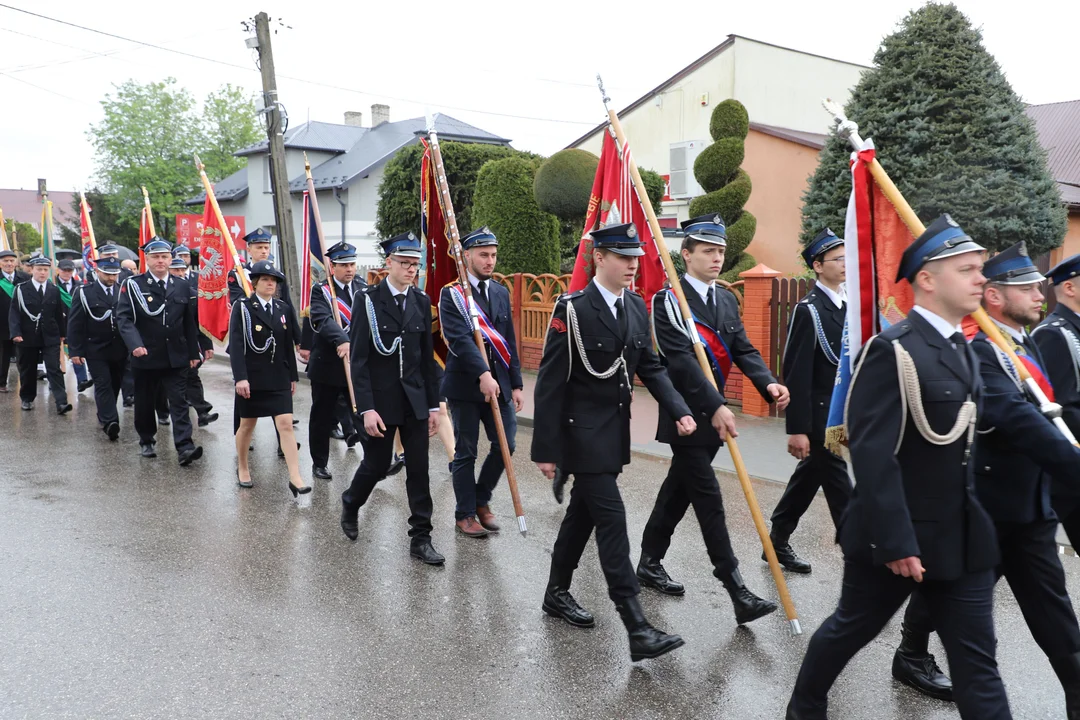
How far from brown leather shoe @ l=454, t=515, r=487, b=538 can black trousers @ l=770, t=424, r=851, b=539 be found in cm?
194

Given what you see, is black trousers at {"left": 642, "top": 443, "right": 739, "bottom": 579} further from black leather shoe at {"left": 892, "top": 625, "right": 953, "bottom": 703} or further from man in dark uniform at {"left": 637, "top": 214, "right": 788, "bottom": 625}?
black leather shoe at {"left": 892, "top": 625, "right": 953, "bottom": 703}

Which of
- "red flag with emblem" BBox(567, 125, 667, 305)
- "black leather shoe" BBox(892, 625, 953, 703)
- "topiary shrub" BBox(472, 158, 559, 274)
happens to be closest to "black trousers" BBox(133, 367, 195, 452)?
"red flag with emblem" BBox(567, 125, 667, 305)

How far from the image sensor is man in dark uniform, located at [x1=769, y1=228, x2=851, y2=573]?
16.8 feet

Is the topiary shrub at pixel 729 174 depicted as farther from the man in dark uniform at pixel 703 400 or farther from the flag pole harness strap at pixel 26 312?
the man in dark uniform at pixel 703 400

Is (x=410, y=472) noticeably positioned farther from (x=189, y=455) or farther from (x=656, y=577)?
(x=189, y=455)

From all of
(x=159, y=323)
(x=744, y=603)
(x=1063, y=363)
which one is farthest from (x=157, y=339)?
(x=1063, y=363)

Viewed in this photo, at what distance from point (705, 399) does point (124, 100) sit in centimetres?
6051

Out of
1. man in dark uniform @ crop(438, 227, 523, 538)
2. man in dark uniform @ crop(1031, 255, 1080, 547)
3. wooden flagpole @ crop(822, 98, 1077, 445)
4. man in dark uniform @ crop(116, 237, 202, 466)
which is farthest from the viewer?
man in dark uniform @ crop(116, 237, 202, 466)

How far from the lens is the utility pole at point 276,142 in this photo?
15227 mm

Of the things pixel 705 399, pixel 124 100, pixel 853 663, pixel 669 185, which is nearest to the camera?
pixel 853 663

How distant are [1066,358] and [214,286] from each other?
8.93 meters

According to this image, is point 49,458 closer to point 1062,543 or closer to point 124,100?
point 1062,543

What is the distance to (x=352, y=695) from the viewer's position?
386 centimetres

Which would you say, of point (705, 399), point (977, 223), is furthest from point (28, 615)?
point (977, 223)
